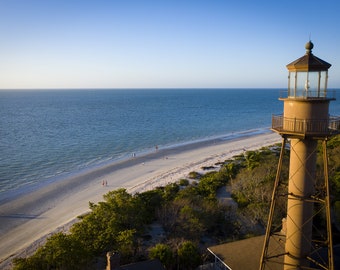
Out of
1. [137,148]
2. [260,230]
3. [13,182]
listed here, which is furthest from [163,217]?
[137,148]

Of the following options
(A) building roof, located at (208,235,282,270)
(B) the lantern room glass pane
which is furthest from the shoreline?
(B) the lantern room glass pane

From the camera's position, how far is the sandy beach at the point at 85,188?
24219 millimetres

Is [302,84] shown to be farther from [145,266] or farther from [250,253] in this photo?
[145,266]

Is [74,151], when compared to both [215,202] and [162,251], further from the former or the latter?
[162,251]

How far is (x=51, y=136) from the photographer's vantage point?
214ft

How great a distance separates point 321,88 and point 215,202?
14315 mm

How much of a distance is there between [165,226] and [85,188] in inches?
651

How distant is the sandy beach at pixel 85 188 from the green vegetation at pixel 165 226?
7.62 meters

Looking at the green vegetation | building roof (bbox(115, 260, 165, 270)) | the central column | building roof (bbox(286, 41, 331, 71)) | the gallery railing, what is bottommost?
the green vegetation

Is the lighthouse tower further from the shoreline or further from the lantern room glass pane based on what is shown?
the shoreline

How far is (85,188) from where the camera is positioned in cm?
3403

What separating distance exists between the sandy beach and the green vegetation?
7.62m

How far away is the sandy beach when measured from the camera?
2422 cm

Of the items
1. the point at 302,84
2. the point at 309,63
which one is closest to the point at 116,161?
the point at 302,84
